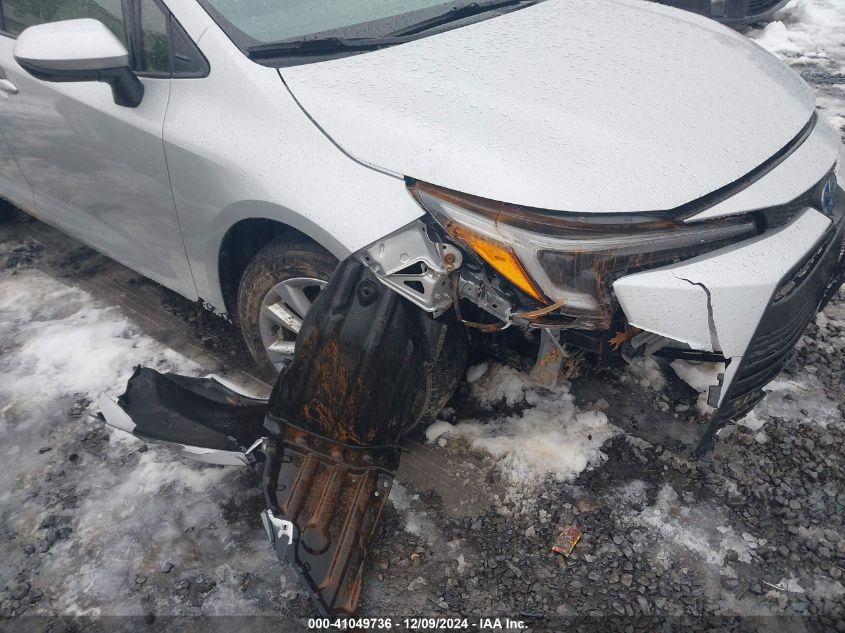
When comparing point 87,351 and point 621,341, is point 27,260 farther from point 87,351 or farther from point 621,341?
point 621,341

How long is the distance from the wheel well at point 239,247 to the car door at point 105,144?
0.71 feet

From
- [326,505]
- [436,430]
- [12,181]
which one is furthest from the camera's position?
[12,181]

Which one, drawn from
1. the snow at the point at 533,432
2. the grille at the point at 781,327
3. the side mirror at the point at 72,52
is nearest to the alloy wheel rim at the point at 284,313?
the snow at the point at 533,432

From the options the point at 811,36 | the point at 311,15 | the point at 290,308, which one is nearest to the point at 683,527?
the point at 290,308

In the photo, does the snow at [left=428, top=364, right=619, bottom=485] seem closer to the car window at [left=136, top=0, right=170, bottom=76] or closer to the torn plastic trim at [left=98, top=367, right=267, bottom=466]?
the torn plastic trim at [left=98, top=367, right=267, bottom=466]

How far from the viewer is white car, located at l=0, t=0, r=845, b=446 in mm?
1634

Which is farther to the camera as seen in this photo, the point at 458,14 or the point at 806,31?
A: the point at 806,31

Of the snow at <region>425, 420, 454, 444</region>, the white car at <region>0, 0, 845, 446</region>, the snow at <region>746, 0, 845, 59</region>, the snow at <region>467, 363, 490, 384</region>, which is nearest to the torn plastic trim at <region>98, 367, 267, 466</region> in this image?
the white car at <region>0, 0, 845, 446</region>

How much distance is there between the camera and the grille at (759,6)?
5.92m

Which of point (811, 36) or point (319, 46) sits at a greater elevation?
point (319, 46)

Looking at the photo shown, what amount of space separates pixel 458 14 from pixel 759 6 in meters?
5.07

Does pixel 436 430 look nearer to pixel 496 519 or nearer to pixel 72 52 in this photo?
pixel 496 519

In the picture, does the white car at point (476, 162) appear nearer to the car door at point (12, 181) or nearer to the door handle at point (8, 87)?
the door handle at point (8, 87)

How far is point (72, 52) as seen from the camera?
202 cm
